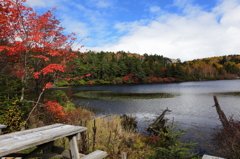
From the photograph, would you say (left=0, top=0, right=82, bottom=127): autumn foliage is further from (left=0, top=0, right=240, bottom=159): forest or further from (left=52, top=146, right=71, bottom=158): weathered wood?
(left=52, top=146, right=71, bottom=158): weathered wood

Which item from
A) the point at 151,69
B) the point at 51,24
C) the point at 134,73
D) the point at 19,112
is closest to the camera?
the point at 19,112

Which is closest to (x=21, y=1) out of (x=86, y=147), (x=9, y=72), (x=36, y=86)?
(x=9, y=72)

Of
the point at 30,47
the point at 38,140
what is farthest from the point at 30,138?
the point at 30,47

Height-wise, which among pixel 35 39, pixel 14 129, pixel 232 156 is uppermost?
pixel 35 39

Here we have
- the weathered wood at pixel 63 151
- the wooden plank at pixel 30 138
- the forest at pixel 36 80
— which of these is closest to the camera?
the wooden plank at pixel 30 138

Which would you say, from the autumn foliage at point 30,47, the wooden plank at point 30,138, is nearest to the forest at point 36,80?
the autumn foliage at point 30,47

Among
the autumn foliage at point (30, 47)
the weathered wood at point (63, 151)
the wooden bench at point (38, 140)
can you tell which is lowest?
the weathered wood at point (63, 151)

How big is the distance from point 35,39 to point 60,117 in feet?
13.8

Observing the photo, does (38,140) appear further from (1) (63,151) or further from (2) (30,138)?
(1) (63,151)

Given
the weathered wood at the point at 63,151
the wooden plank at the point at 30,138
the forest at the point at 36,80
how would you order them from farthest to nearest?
the forest at the point at 36,80, the weathered wood at the point at 63,151, the wooden plank at the point at 30,138

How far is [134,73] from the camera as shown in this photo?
232ft

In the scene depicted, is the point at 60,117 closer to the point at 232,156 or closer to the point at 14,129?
the point at 14,129

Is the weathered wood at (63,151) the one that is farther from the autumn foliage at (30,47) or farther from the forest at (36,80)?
the autumn foliage at (30,47)

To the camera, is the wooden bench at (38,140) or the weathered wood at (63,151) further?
the weathered wood at (63,151)
